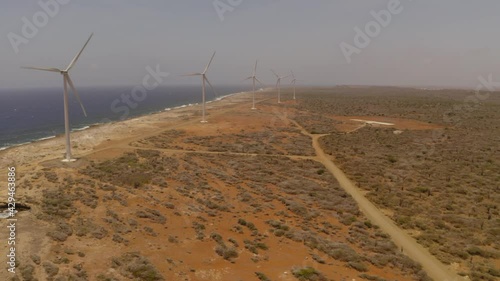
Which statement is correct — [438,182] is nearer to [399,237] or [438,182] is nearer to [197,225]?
[399,237]

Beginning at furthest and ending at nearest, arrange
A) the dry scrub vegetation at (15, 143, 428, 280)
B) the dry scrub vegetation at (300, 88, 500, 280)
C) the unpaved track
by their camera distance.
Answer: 1. the dry scrub vegetation at (300, 88, 500, 280)
2. the unpaved track
3. the dry scrub vegetation at (15, 143, 428, 280)

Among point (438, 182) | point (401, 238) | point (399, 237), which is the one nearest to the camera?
point (401, 238)

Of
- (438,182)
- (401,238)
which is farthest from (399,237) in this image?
(438,182)

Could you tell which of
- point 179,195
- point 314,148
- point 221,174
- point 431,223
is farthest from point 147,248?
point 314,148

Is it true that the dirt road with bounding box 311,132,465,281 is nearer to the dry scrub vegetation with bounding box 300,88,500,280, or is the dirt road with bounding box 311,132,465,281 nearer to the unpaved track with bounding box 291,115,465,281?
the unpaved track with bounding box 291,115,465,281

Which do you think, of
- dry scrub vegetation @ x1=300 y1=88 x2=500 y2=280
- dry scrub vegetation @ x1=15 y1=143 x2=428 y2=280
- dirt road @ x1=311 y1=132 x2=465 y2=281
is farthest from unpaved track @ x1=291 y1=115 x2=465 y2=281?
dry scrub vegetation @ x1=15 y1=143 x2=428 y2=280

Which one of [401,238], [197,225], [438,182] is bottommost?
[401,238]
